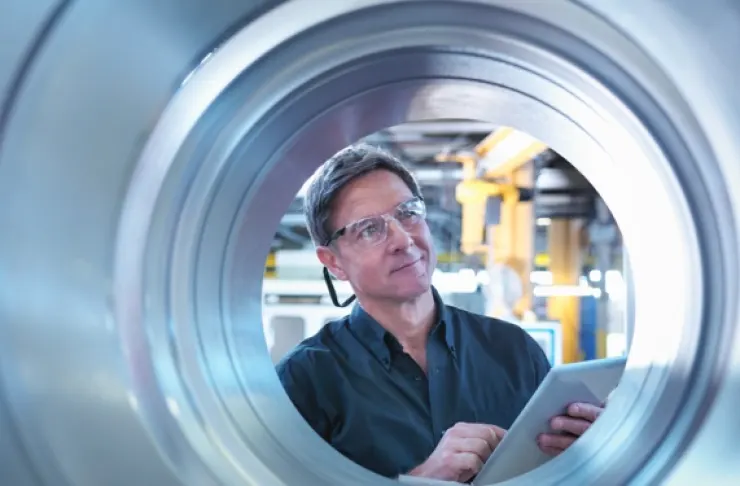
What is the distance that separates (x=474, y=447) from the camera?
1.13 metres

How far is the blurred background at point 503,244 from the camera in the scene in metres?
2.87

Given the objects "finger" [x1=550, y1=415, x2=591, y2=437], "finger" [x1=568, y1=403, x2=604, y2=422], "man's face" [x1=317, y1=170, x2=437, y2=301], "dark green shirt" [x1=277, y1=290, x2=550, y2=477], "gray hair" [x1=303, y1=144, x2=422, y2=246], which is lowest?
"finger" [x1=550, y1=415, x2=591, y2=437]

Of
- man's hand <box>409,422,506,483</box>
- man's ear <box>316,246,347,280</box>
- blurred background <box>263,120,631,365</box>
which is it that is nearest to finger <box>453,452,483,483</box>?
man's hand <box>409,422,506,483</box>

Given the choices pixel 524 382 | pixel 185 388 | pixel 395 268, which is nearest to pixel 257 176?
pixel 185 388

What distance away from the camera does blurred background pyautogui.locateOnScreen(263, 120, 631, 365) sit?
9.41 ft

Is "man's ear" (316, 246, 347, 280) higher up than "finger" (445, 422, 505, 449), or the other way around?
"man's ear" (316, 246, 347, 280)

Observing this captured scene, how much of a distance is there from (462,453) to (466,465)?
2 centimetres

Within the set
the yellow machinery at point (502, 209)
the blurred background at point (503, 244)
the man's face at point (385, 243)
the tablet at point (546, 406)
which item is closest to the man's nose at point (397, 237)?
the man's face at point (385, 243)

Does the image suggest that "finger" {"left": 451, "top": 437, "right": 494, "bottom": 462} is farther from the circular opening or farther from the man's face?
the circular opening

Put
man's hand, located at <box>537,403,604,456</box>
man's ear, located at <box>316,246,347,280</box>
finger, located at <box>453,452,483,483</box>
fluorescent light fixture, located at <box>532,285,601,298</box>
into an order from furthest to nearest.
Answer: fluorescent light fixture, located at <box>532,285,601,298</box>
man's ear, located at <box>316,246,347,280</box>
finger, located at <box>453,452,483,483</box>
man's hand, located at <box>537,403,604,456</box>

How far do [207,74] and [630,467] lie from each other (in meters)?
0.30

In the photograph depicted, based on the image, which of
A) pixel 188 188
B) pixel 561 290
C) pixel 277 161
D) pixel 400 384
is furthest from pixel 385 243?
pixel 561 290

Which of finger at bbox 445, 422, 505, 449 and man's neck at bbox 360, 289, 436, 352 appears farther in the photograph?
man's neck at bbox 360, 289, 436, 352

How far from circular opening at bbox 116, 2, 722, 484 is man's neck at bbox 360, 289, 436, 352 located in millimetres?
915
